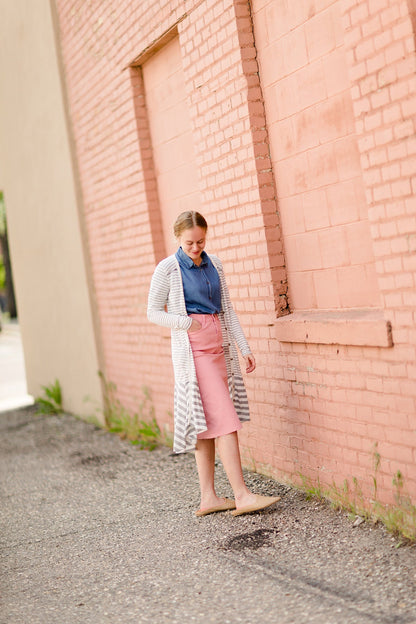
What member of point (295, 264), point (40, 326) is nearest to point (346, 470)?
point (295, 264)

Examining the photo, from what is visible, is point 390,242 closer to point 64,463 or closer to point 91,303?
point 64,463

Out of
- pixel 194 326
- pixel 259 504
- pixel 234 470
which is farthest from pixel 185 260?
pixel 259 504

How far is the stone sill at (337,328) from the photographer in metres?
4.50

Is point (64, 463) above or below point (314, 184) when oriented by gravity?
below

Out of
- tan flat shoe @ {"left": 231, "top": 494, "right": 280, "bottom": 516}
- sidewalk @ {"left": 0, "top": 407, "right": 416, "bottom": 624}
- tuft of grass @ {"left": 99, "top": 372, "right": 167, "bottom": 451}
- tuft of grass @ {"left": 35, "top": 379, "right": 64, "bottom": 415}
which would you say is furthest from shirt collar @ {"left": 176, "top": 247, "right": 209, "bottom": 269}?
tuft of grass @ {"left": 35, "top": 379, "right": 64, "bottom": 415}

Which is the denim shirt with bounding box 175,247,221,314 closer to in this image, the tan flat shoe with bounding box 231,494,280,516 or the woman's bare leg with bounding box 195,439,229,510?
the woman's bare leg with bounding box 195,439,229,510

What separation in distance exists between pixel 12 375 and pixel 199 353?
13.0m

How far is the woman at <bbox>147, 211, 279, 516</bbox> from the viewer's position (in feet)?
17.0

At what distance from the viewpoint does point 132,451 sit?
788cm

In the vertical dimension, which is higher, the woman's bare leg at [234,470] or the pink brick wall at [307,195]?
the pink brick wall at [307,195]

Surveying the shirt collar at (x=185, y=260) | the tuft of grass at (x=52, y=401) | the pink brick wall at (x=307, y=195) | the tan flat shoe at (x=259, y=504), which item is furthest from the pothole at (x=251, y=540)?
the tuft of grass at (x=52, y=401)

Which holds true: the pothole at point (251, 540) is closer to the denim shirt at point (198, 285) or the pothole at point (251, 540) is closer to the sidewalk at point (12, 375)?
the denim shirt at point (198, 285)

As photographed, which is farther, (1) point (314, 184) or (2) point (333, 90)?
(1) point (314, 184)

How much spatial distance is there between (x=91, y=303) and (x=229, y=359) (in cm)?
428
